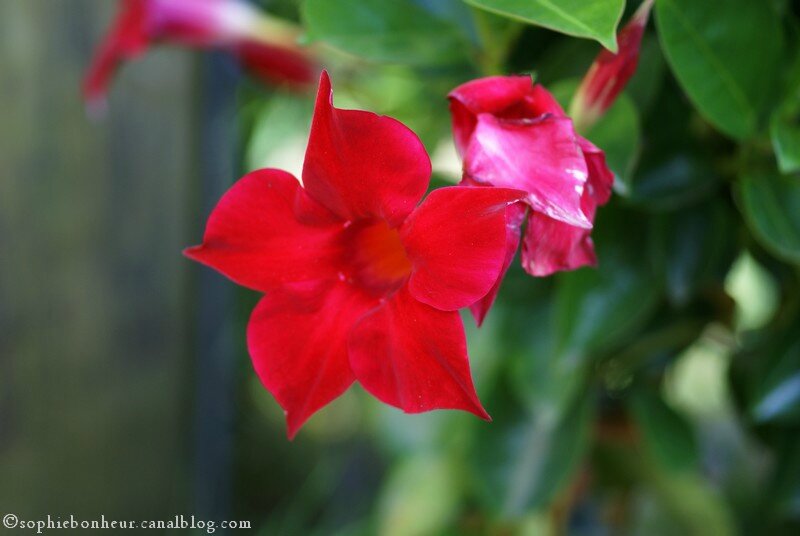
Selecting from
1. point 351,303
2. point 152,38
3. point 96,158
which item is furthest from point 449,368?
point 96,158

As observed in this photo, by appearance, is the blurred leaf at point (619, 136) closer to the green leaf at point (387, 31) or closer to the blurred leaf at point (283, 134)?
the green leaf at point (387, 31)

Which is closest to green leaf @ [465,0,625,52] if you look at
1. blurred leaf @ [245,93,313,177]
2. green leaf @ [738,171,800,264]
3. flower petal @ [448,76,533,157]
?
flower petal @ [448,76,533,157]

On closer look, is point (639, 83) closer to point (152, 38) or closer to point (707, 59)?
point (707, 59)

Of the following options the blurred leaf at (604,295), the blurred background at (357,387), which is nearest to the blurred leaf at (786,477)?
the blurred background at (357,387)

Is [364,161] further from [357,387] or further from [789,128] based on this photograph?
[357,387]

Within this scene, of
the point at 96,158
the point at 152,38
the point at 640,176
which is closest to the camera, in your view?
the point at 640,176

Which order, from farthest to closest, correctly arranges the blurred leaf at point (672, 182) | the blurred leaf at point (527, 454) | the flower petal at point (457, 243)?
the blurred leaf at point (527, 454) < the blurred leaf at point (672, 182) < the flower petal at point (457, 243)

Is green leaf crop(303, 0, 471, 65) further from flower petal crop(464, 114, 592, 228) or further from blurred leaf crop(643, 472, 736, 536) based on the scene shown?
blurred leaf crop(643, 472, 736, 536)
